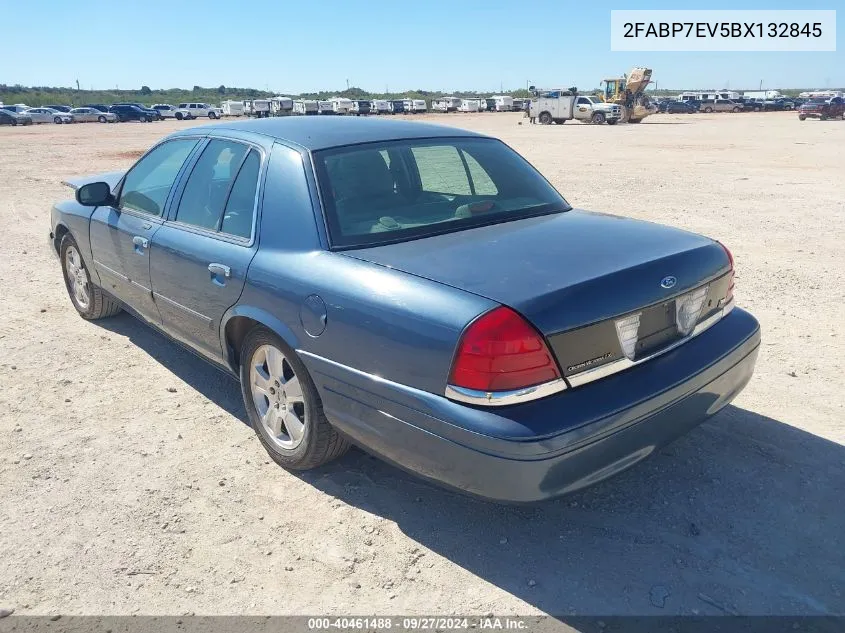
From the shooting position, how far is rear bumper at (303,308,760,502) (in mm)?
2441

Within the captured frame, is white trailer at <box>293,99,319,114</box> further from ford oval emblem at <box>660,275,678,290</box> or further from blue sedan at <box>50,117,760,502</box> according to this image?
ford oval emblem at <box>660,275,678,290</box>

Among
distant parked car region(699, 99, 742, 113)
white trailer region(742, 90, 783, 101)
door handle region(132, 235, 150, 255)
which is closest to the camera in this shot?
door handle region(132, 235, 150, 255)

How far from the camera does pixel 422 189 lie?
12.5 ft

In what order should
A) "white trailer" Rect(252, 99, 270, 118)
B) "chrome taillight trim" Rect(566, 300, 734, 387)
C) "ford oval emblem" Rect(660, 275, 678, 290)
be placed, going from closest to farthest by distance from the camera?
1. "chrome taillight trim" Rect(566, 300, 734, 387)
2. "ford oval emblem" Rect(660, 275, 678, 290)
3. "white trailer" Rect(252, 99, 270, 118)

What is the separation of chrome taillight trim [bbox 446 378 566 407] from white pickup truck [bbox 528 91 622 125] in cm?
4370

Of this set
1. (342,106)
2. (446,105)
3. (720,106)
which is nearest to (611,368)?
(342,106)

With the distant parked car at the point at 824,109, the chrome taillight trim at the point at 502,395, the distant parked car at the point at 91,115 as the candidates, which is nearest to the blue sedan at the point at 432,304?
the chrome taillight trim at the point at 502,395

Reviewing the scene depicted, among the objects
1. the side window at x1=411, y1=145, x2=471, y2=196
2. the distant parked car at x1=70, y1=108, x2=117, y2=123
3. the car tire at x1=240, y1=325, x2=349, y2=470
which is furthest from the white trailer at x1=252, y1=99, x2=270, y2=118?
the car tire at x1=240, y1=325, x2=349, y2=470

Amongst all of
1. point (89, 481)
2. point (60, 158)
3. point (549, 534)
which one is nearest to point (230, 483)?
point (89, 481)

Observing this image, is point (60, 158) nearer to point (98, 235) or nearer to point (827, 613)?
point (98, 235)

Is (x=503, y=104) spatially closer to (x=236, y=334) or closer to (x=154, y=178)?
(x=154, y=178)

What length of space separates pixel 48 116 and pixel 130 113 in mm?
6351

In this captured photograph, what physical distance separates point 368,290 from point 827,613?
2048 millimetres

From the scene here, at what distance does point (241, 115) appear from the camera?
6425 centimetres
